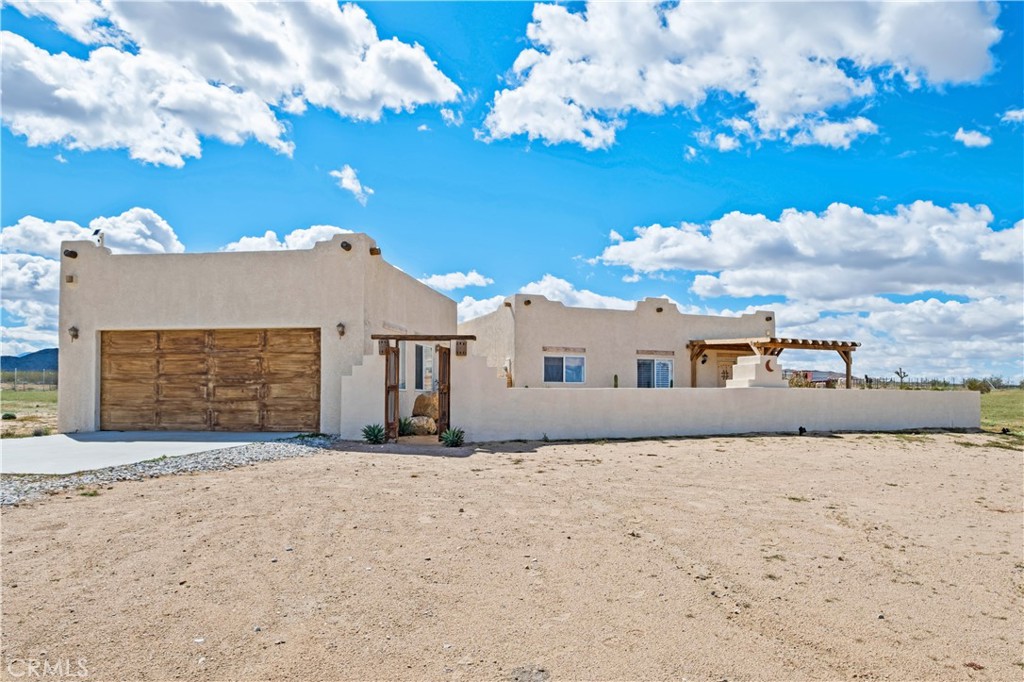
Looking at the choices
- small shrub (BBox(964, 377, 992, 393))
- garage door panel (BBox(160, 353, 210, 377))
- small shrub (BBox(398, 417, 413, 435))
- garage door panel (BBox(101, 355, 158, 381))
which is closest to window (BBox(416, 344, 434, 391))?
small shrub (BBox(398, 417, 413, 435))

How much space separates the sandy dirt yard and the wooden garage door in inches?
231

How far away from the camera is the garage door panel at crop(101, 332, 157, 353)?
15.6 meters

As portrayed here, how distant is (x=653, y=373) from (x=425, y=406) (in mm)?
10595

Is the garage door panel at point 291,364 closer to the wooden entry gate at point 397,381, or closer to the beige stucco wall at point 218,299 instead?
the beige stucco wall at point 218,299

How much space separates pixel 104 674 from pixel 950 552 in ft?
23.4

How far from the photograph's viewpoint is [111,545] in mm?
5785

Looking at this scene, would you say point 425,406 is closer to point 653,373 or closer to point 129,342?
point 129,342

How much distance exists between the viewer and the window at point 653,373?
24234mm

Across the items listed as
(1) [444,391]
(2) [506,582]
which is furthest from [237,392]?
(2) [506,582]

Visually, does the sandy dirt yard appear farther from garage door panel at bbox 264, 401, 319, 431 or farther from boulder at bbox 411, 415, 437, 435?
boulder at bbox 411, 415, 437, 435

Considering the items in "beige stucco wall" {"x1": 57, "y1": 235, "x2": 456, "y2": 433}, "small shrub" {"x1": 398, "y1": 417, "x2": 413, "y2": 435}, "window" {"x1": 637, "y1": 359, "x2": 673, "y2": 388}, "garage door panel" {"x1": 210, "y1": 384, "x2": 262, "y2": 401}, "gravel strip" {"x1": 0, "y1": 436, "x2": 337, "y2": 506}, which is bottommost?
"gravel strip" {"x1": 0, "y1": 436, "x2": 337, "y2": 506}

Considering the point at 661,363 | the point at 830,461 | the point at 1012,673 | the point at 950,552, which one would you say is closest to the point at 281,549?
the point at 1012,673

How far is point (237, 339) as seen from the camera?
15.3 m

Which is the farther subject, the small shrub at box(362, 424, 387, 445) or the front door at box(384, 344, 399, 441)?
the front door at box(384, 344, 399, 441)
